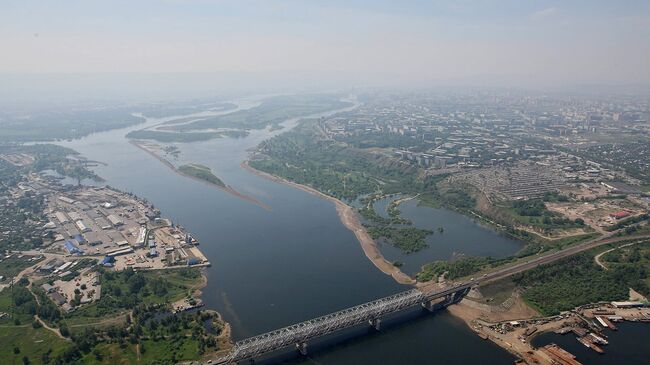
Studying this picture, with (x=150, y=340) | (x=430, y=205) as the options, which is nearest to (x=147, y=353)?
(x=150, y=340)

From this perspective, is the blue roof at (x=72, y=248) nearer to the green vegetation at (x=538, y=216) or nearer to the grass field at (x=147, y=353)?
the grass field at (x=147, y=353)

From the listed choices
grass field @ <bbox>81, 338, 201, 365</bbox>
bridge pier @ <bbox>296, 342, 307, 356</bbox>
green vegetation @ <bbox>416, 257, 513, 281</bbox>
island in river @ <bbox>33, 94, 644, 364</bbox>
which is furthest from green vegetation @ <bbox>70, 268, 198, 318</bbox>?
green vegetation @ <bbox>416, 257, 513, 281</bbox>

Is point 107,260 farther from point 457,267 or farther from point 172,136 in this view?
point 172,136

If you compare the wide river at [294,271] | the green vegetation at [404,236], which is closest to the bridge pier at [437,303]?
the wide river at [294,271]

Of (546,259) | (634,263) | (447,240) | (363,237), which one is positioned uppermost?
(634,263)

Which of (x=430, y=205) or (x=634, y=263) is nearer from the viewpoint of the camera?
(x=634, y=263)

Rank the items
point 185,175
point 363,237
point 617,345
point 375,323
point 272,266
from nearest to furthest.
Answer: point 617,345, point 375,323, point 272,266, point 363,237, point 185,175

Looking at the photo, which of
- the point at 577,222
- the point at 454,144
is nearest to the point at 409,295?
the point at 577,222

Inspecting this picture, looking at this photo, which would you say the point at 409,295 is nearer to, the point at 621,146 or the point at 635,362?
the point at 635,362
